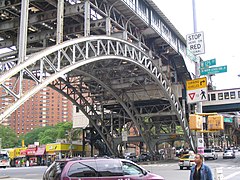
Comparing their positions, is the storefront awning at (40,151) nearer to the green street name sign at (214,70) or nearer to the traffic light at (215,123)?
the green street name sign at (214,70)

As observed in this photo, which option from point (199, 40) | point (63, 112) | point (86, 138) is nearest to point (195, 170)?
point (199, 40)

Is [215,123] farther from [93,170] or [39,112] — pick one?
[39,112]

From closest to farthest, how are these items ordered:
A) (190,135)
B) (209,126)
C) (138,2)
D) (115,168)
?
(115,168) → (209,126) → (138,2) → (190,135)

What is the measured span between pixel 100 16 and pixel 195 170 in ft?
71.3

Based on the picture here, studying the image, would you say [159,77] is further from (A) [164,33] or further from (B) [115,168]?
(B) [115,168]

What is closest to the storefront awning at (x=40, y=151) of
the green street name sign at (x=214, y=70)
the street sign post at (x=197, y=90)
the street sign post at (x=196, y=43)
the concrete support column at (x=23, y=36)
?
the concrete support column at (x=23, y=36)

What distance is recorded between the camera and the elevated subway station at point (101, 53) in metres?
18.7

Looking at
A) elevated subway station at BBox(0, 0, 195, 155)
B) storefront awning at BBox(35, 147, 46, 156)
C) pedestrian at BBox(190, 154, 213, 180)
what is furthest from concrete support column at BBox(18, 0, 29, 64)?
storefront awning at BBox(35, 147, 46, 156)

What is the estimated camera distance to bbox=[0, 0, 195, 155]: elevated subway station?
18.7 m

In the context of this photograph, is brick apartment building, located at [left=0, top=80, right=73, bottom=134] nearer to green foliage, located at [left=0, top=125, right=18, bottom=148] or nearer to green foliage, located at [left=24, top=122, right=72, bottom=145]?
green foliage, located at [left=24, top=122, right=72, bottom=145]

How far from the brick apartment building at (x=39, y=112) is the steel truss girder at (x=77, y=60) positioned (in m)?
113

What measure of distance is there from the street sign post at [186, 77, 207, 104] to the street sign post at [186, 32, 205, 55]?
113 cm

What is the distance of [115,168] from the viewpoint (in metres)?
10.9

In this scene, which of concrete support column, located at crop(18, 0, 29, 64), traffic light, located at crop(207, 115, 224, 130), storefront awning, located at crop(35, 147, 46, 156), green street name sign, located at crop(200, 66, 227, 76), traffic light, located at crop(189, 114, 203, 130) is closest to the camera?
traffic light, located at crop(189, 114, 203, 130)
